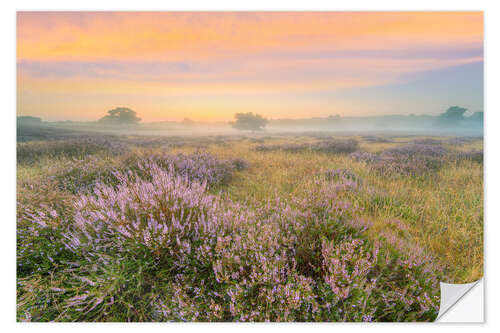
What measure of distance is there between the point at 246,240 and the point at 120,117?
2.14m

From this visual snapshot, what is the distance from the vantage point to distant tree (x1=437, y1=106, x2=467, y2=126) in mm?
2967

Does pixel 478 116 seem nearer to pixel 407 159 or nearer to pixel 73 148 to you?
pixel 407 159

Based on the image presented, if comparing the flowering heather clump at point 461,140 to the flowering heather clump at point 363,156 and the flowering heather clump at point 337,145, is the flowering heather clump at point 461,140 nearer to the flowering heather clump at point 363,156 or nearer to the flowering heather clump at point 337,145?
the flowering heather clump at point 363,156

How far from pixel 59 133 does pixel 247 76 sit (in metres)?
2.34

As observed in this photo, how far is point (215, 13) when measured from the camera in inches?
118

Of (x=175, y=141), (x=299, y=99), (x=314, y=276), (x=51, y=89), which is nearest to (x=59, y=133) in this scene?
(x=51, y=89)

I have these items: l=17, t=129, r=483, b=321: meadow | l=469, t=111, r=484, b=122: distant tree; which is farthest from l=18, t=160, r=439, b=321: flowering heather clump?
l=469, t=111, r=484, b=122: distant tree

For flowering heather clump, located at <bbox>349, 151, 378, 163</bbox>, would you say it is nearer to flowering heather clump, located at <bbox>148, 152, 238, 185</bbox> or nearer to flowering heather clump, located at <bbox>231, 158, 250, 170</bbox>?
flowering heather clump, located at <bbox>231, 158, 250, 170</bbox>

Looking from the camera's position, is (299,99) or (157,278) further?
(299,99)

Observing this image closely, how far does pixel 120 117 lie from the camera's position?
3.10m

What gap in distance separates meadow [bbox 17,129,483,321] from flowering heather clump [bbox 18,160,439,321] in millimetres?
14

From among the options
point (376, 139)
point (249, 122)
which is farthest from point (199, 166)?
point (376, 139)

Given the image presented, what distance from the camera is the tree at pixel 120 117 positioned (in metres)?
3.07

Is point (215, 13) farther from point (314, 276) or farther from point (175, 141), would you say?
point (314, 276)
